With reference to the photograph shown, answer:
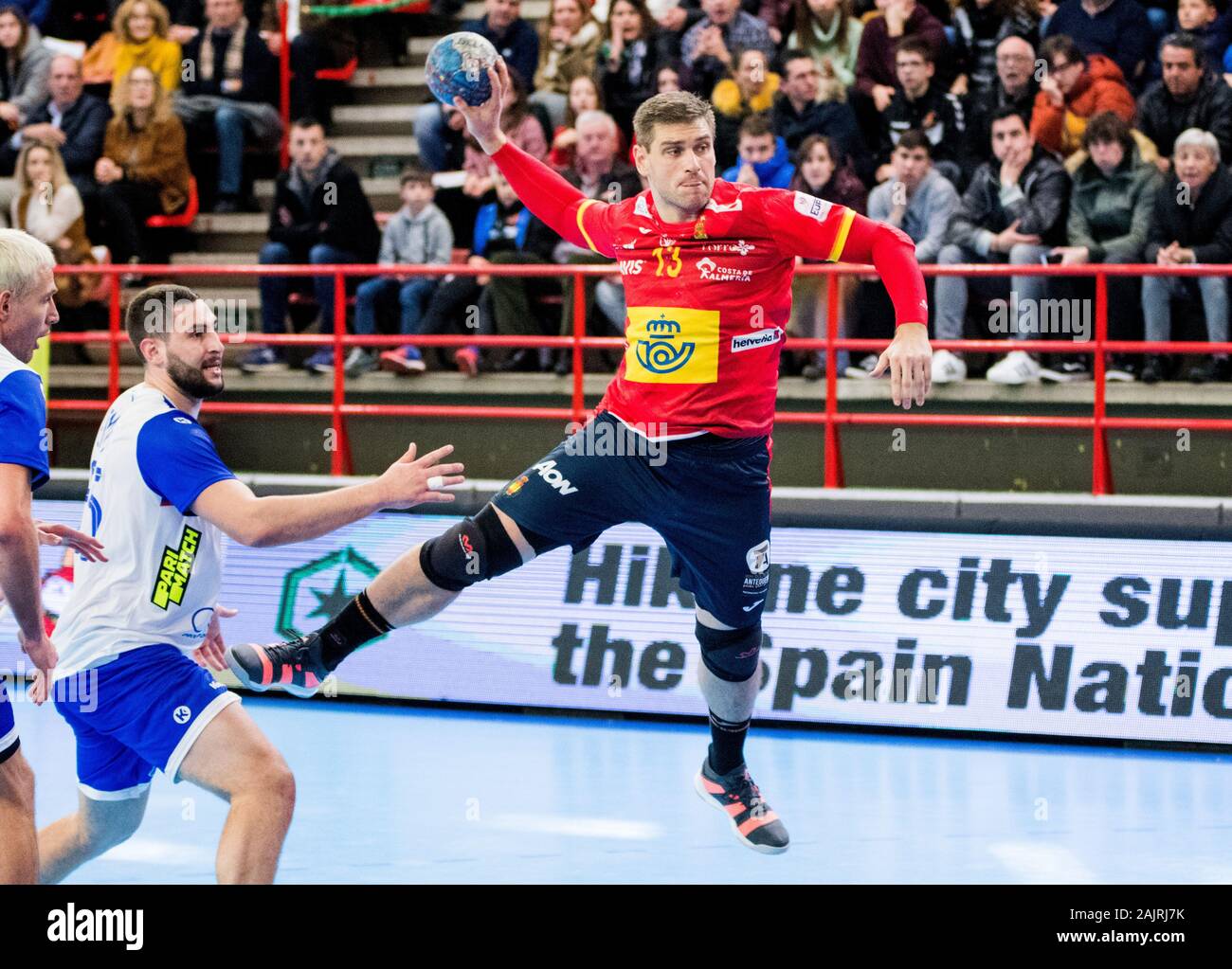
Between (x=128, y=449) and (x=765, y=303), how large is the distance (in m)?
2.26

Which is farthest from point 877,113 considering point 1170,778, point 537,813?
point 537,813

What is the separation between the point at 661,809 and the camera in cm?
811

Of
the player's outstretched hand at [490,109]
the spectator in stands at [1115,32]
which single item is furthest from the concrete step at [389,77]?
the player's outstretched hand at [490,109]

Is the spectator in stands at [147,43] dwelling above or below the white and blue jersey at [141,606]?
above

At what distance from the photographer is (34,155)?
42.1 feet

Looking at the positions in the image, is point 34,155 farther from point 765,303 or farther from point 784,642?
Answer: point 765,303

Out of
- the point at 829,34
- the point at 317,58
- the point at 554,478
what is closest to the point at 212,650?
the point at 554,478

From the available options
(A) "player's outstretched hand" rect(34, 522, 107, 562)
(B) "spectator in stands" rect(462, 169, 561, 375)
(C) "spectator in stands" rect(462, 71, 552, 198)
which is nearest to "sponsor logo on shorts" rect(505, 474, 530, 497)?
(A) "player's outstretched hand" rect(34, 522, 107, 562)

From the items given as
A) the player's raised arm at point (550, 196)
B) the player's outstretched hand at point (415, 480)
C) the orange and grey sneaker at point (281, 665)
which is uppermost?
the player's raised arm at point (550, 196)

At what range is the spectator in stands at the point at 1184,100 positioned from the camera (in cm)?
1062

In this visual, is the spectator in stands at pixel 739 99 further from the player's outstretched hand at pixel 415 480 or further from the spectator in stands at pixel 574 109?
the player's outstretched hand at pixel 415 480

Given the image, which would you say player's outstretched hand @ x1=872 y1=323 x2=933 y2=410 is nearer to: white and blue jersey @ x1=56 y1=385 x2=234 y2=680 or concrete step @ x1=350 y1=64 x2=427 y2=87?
white and blue jersey @ x1=56 y1=385 x2=234 y2=680

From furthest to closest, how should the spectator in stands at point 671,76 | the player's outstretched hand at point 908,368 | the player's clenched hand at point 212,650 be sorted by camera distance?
the spectator in stands at point 671,76 → the player's clenched hand at point 212,650 → the player's outstretched hand at point 908,368

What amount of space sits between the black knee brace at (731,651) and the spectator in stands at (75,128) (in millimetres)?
8497
